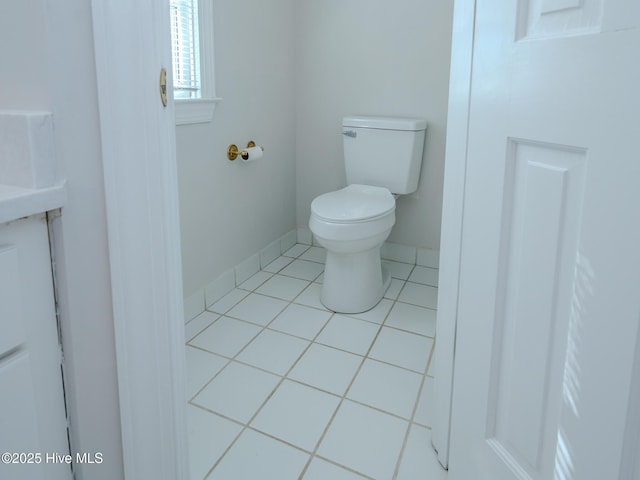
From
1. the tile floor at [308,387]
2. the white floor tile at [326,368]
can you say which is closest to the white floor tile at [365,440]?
the tile floor at [308,387]

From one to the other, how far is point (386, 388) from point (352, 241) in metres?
0.61

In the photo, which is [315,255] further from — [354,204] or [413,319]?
[413,319]

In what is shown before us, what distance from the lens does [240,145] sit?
2.17m

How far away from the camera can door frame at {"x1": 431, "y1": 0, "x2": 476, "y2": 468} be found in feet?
3.14

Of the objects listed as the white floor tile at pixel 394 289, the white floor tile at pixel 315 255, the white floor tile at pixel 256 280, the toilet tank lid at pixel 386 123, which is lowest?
the white floor tile at pixel 394 289

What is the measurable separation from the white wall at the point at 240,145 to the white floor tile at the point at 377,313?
693mm

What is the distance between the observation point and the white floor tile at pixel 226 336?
175cm

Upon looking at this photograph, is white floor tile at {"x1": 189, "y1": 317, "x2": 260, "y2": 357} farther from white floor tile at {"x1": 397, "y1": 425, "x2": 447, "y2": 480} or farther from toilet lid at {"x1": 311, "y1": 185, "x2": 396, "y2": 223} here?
white floor tile at {"x1": 397, "y1": 425, "x2": 447, "y2": 480}

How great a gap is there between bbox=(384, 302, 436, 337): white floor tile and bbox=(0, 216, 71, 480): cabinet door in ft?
4.75

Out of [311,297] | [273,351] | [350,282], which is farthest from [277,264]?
[273,351]

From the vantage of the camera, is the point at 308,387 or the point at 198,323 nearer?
the point at 308,387

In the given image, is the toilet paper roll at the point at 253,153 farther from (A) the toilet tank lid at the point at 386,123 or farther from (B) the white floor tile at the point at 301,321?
(B) the white floor tile at the point at 301,321

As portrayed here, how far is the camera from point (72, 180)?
0.65 meters

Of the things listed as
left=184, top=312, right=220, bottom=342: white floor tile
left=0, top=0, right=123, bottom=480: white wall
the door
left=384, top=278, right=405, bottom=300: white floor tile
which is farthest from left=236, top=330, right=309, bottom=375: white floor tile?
left=0, top=0, right=123, bottom=480: white wall
